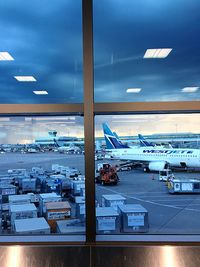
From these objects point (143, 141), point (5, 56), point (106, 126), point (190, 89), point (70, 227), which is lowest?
point (70, 227)

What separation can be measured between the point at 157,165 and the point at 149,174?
9 centimetres

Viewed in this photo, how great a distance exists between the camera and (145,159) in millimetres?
2078

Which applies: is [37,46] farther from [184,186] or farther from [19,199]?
[184,186]

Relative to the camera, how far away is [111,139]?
202 cm

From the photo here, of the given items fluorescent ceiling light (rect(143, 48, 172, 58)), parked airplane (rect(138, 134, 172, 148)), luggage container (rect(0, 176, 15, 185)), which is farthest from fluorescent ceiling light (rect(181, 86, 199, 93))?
luggage container (rect(0, 176, 15, 185))

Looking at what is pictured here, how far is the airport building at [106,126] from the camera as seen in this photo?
6.37ft

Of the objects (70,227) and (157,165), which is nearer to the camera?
(70,227)

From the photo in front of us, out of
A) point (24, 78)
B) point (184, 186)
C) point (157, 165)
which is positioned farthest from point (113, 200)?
point (24, 78)

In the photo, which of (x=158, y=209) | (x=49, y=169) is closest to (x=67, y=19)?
(x=49, y=169)

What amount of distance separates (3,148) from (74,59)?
2.71 feet

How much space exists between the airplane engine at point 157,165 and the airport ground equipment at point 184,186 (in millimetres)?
120

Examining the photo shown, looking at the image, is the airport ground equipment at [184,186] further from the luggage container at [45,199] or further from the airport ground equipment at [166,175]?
the luggage container at [45,199]

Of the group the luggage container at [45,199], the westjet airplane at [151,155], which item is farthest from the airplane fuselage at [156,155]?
the luggage container at [45,199]

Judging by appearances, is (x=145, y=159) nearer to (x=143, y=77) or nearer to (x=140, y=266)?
(x=143, y=77)
